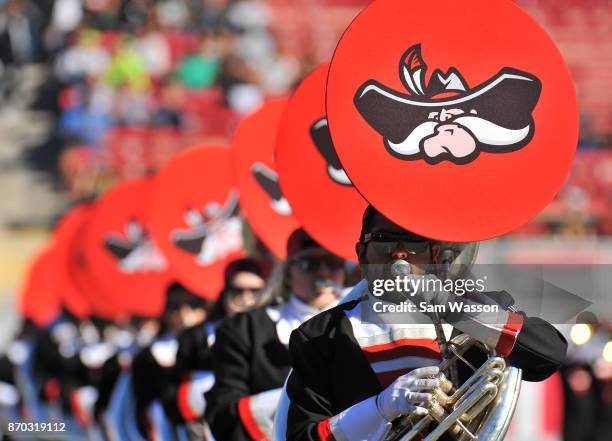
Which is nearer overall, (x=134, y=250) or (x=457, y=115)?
(x=457, y=115)

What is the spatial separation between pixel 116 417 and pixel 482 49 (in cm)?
509

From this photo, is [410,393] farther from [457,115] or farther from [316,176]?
[316,176]

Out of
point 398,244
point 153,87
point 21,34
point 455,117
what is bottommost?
point 398,244

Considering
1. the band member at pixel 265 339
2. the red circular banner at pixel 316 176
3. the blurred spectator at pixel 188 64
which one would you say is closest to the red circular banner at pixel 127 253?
the band member at pixel 265 339

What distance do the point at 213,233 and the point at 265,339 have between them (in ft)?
5.47

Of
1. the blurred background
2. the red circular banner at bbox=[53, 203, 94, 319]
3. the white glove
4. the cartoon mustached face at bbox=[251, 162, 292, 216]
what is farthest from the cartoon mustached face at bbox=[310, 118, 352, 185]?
the blurred background

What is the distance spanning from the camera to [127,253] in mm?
8258

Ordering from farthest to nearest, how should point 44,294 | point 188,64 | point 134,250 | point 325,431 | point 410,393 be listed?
point 188,64
point 44,294
point 134,250
point 325,431
point 410,393

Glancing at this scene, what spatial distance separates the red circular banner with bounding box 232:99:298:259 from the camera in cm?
481

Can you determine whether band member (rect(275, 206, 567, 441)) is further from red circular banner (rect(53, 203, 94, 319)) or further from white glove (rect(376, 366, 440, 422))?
red circular banner (rect(53, 203, 94, 319))

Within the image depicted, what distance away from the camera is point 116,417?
7637 millimetres

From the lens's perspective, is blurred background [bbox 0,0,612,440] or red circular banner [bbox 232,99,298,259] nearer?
red circular banner [bbox 232,99,298,259]

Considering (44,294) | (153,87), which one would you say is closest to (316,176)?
(44,294)

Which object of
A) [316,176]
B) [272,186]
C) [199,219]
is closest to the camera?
[316,176]
